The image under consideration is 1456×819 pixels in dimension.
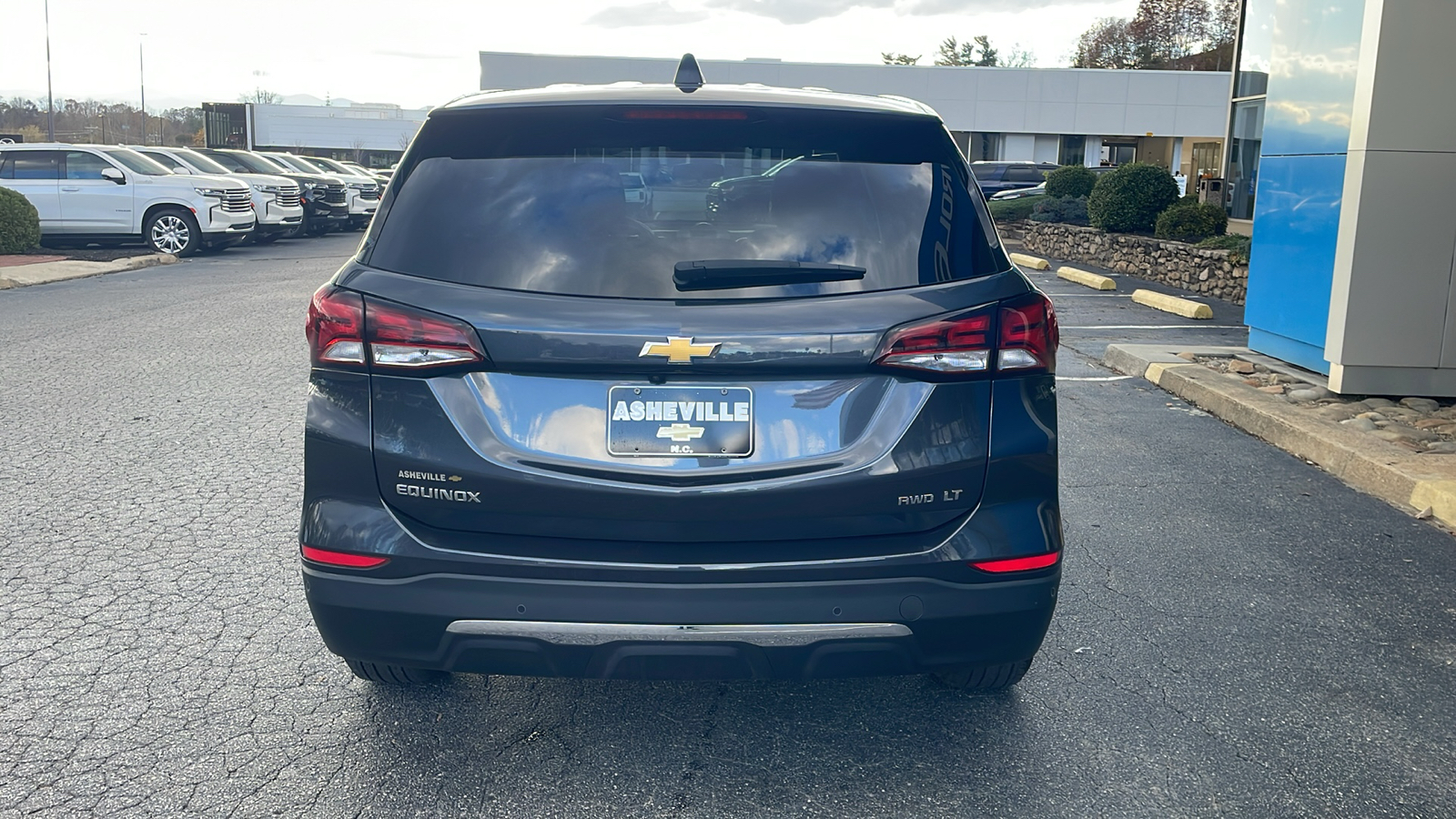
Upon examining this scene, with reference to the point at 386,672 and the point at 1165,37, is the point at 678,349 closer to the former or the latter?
the point at 386,672

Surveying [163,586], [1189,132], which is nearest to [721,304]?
[163,586]

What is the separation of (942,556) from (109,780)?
217 centimetres

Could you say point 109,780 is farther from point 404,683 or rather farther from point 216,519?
point 216,519

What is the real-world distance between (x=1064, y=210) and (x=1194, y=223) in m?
6.67

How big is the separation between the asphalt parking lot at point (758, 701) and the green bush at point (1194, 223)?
12.3 m

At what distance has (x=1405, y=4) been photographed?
7.83 metres

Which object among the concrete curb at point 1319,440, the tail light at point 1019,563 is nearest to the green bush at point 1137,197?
the concrete curb at point 1319,440

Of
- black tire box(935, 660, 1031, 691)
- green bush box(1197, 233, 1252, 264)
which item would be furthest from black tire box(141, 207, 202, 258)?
black tire box(935, 660, 1031, 691)

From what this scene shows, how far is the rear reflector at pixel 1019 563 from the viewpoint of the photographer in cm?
284

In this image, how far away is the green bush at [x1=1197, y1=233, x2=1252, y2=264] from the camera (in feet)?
49.2

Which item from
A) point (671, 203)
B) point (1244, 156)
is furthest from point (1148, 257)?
point (671, 203)

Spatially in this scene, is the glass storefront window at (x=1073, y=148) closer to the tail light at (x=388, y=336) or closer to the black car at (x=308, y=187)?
the black car at (x=308, y=187)

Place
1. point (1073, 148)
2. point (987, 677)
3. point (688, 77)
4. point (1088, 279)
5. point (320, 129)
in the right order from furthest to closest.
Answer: point (320, 129), point (1073, 148), point (1088, 279), point (987, 677), point (688, 77)

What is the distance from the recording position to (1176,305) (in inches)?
548
